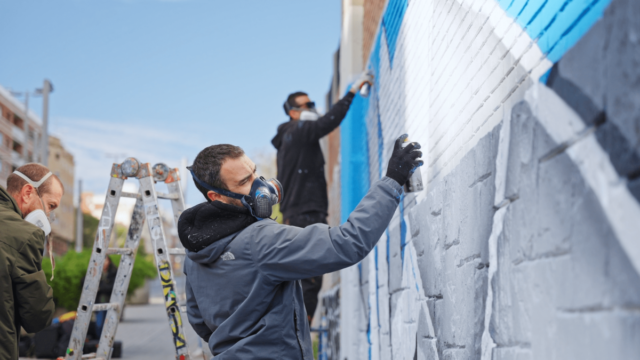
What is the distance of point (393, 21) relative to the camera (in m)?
4.11

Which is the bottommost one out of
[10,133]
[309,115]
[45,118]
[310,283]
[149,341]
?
[149,341]

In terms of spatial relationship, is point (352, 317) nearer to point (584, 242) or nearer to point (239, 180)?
point (239, 180)

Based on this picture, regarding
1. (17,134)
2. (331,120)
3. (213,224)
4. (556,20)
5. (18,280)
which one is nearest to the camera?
(556,20)

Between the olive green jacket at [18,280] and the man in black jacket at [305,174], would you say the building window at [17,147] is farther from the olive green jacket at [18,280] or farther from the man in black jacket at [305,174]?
the olive green jacket at [18,280]

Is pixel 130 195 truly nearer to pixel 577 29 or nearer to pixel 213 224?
pixel 213 224

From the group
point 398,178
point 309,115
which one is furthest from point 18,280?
point 309,115

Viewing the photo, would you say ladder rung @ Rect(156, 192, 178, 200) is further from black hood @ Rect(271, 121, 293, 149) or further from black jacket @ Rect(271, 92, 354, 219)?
black hood @ Rect(271, 121, 293, 149)

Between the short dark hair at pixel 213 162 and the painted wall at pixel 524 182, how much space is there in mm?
962

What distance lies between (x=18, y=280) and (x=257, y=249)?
4.91 ft

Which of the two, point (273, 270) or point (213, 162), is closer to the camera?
point (273, 270)

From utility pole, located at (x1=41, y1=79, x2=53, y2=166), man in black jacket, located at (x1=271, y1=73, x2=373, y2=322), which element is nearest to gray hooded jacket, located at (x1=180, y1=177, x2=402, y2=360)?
man in black jacket, located at (x1=271, y1=73, x2=373, y2=322)

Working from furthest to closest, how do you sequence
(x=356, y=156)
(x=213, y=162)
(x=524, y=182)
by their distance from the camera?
(x=356, y=156), (x=213, y=162), (x=524, y=182)

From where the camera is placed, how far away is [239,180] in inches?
102

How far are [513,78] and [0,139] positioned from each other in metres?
75.5
